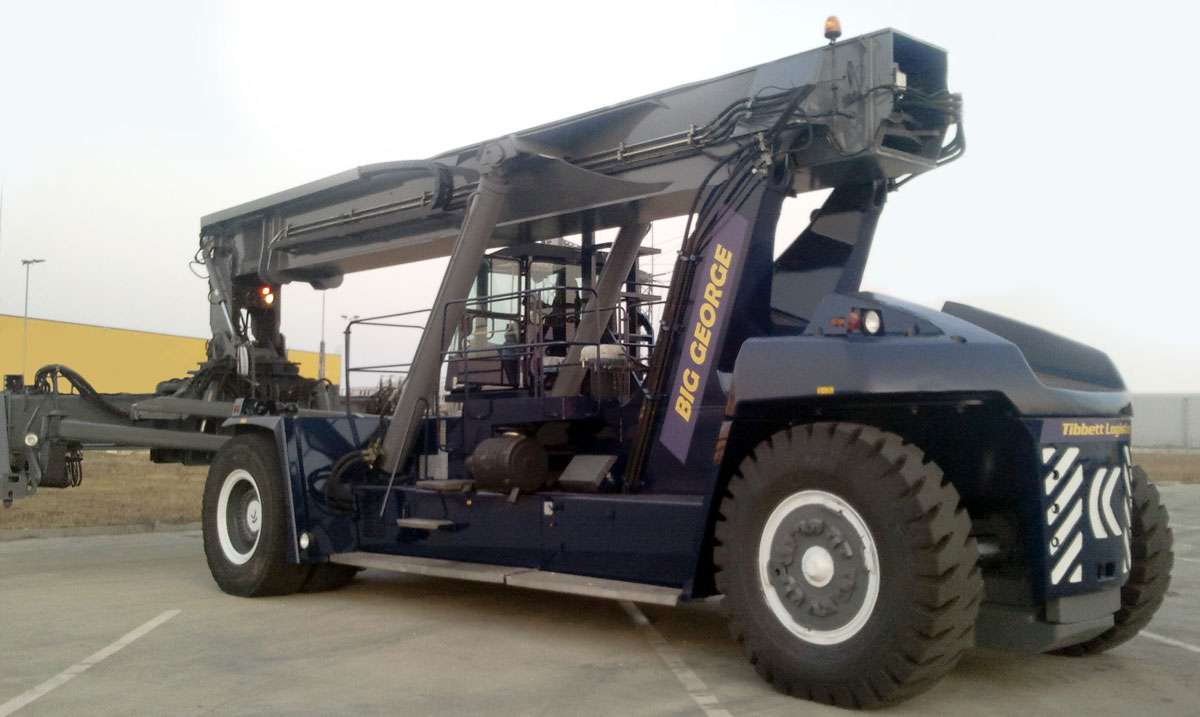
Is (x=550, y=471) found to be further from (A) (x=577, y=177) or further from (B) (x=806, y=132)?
(B) (x=806, y=132)

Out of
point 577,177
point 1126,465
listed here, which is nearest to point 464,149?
point 577,177

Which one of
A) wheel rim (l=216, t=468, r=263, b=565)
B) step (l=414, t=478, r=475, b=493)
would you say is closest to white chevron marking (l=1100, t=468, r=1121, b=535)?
step (l=414, t=478, r=475, b=493)

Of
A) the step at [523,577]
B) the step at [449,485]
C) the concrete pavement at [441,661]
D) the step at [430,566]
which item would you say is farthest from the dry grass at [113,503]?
the step at [449,485]

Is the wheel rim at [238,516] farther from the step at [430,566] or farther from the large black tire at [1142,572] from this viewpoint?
the large black tire at [1142,572]

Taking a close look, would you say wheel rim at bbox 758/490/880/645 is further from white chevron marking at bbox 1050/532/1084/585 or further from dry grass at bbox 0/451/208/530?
dry grass at bbox 0/451/208/530

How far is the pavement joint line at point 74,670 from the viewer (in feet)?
17.9

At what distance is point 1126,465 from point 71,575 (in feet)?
30.7

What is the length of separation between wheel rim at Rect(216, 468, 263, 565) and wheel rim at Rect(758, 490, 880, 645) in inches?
218

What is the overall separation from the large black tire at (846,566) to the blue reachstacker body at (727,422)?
0.6 inches

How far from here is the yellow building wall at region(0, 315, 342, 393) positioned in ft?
147

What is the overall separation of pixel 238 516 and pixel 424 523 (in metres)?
2.57

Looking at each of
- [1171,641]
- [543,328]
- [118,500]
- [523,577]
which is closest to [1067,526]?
[1171,641]

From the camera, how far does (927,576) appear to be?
485 cm

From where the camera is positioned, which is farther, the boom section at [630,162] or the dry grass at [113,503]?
the dry grass at [113,503]
